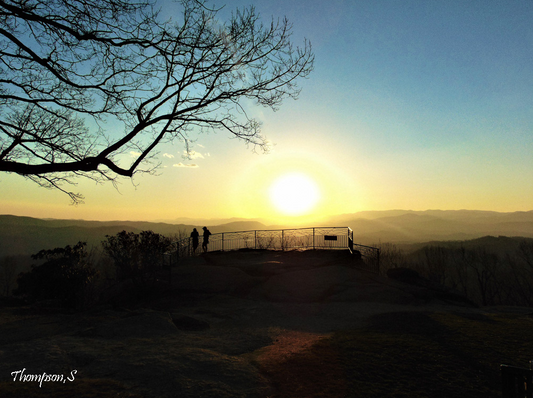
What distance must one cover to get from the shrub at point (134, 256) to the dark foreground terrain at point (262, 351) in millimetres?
4789

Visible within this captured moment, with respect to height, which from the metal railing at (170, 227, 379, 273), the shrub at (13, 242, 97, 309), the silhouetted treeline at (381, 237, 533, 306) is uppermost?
the metal railing at (170, 227, 379, 273)

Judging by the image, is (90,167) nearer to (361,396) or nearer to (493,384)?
(361,396)

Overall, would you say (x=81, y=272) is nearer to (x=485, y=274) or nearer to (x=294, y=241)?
(x=294, y=241)

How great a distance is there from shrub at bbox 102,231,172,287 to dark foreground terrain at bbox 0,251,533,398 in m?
4.79

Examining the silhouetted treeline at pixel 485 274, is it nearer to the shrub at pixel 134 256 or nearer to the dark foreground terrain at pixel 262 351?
Answer: the dark foreground terrain at pixel 262 351

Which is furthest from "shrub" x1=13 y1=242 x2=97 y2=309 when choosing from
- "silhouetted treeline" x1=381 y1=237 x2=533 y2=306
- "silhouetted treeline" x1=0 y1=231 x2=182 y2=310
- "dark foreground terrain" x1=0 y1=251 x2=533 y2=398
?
"silhouetted treeline" x1=381 y1=237 x2=533 y2=306

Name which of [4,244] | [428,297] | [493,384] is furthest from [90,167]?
[4,244]

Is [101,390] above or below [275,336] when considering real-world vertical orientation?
above

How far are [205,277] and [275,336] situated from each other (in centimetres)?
901

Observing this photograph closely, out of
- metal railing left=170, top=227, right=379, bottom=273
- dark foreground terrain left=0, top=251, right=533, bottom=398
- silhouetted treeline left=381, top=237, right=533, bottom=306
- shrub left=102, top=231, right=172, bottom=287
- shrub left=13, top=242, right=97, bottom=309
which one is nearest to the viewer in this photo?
dark foreground terrain left=0, top=251, right=533, bottom=398

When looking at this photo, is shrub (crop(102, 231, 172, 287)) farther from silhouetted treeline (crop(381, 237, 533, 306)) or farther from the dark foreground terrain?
silhouetted treeline (crop(381, 237, 533, 306))

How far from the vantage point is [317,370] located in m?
5.82

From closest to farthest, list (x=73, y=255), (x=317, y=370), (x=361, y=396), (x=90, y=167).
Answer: (x=361, y=396), (x=317, y=370), (x=90, y=167), (x=73, y=255)

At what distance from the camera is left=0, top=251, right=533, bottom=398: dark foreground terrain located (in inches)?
192
